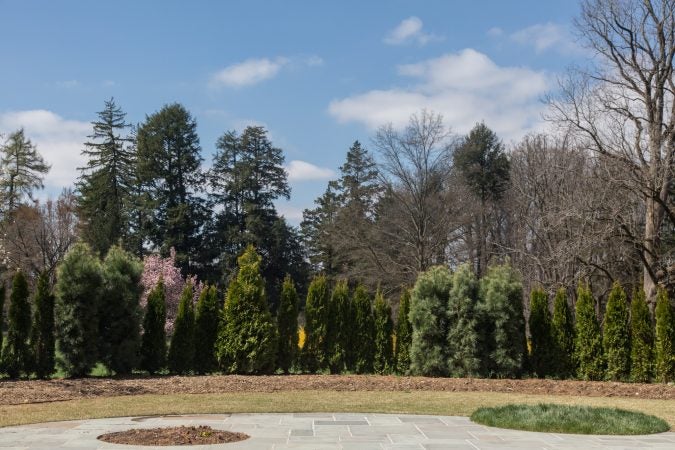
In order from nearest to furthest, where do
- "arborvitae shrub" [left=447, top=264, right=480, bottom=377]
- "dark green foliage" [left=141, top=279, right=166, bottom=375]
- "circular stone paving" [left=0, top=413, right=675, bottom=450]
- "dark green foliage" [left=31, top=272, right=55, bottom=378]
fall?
"circular stone paving" [left=0, top=413, right=675, bottom=450] < "dark green foliage" [left=31, top=272, right=55, bottom=378] < "arborvitae shrub" [left=447, top=264, right=480, bottom=377] < "dark green foliage" [left=141, top=279, right=166, bottom=375]

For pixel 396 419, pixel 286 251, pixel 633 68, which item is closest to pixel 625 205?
pixel 633 68

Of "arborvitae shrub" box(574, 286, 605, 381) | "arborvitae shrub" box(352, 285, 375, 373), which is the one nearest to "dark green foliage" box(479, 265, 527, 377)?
"arborvitae shrub" box(574, 286, 605, 381)

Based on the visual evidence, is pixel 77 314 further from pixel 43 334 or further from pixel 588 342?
pixel 588 342

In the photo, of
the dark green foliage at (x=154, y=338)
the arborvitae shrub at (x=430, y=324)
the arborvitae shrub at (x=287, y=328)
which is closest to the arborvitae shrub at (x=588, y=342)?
the arborvitae shrub at (x=430, y=324)

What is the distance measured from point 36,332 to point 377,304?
27.1 ft

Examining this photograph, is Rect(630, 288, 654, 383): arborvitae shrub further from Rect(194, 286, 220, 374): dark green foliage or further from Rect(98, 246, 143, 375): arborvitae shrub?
Rect(98, 246, 143, 375): arborvitae shrub

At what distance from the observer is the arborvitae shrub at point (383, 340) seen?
16734 mm

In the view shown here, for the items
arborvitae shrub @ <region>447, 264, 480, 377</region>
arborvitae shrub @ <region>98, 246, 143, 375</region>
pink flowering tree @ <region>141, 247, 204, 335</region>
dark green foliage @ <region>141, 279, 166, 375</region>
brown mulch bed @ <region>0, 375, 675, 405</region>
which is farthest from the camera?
pink flowering tree @ <region>141, 247, 204, 335</region>

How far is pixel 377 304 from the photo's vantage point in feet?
56.0

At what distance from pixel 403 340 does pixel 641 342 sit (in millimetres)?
5650

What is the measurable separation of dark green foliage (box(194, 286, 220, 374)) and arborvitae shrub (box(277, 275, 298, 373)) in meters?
1.65

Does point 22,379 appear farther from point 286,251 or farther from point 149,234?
point 286,251

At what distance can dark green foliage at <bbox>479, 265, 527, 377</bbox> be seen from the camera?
15.4 metres

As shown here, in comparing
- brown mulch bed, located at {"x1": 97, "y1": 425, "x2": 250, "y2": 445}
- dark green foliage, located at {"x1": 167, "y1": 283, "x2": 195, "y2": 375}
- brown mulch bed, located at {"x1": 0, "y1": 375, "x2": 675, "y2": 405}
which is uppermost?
dark green foliage, located at {"x1": 167, "y1": 283, "x2": 195, "y2": 375}
